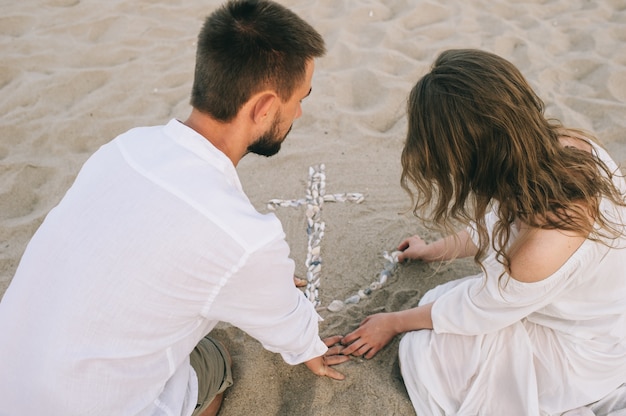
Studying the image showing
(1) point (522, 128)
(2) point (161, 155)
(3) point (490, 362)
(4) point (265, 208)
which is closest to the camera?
(2) point (161, 155)

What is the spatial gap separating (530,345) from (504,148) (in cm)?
64

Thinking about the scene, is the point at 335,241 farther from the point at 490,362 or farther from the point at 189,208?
the point at 189,208

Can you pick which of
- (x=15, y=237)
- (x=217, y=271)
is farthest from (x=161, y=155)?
(x=15, y=237)

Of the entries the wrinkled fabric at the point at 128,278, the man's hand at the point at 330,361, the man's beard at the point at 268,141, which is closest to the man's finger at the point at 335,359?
the man's hand at the point at 330,361

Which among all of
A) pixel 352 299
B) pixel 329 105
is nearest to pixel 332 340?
pixel 352 299

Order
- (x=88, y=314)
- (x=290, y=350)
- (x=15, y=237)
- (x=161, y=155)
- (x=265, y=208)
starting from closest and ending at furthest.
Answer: (x=88, y=314) → (x=161, y=155) → (x=290, y=350) → (x=15, y=237) → (x=265, y=208)

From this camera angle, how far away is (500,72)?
128 centimetres

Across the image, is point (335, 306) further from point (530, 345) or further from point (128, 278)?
point (128, 278)

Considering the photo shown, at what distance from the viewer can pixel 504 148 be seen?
129 cm

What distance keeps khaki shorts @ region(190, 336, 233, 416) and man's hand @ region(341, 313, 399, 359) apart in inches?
16.8

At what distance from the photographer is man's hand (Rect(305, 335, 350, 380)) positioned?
168 centimetres

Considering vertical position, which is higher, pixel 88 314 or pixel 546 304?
pixel 88 314

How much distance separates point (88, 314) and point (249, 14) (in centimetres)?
85

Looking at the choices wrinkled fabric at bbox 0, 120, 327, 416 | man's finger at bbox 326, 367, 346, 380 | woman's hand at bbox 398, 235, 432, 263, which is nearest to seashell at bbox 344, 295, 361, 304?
woman's hand at bbox 398, 235, 432, 263
